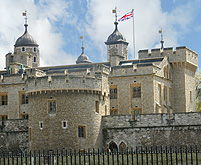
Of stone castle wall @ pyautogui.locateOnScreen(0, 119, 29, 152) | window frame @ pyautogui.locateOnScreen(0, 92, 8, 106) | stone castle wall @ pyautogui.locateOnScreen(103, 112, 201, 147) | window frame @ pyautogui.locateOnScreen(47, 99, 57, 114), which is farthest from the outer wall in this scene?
window frame @ pyautogui.locateOnScreen(0, 92, 8, 106)

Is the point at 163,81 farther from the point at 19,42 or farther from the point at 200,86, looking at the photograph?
the point at 19,42

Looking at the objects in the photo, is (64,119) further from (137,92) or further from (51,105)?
(137,92)

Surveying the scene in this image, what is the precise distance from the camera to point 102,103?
135ft

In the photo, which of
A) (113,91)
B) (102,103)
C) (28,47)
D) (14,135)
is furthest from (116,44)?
(14,135)

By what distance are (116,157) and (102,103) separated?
267 inches

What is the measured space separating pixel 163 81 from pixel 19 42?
28.5 m

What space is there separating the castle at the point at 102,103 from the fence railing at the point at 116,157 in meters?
3.32

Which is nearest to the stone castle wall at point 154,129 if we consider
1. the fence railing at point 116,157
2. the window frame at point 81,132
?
the window frame at point 81,132

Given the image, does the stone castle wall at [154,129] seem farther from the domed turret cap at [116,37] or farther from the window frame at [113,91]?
the domed turret cap at [116,37]

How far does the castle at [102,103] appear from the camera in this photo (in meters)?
38.8

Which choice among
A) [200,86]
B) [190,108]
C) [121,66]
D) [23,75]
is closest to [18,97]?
[23,75]

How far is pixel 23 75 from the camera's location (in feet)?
179

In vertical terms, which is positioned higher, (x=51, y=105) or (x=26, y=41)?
(x=26, y=41)

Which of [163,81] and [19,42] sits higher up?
[19,42]
